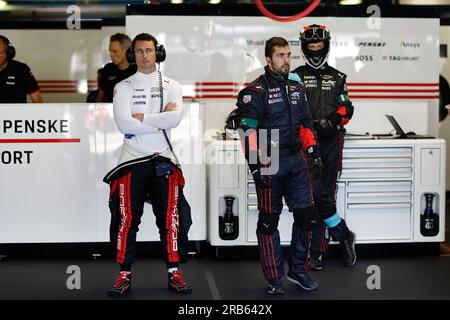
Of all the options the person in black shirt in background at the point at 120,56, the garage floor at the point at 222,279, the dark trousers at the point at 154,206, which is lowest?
the garage floor at the point at 222,279

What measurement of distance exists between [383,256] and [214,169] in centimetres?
155

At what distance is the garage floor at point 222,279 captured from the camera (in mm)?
5398

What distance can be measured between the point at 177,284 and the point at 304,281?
0.85m

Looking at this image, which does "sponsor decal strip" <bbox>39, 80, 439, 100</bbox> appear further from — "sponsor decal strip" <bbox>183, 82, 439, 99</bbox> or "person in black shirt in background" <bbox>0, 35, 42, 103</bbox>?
"person in black shirt in background" <bbox>0, 35, 42, 103</bbox>

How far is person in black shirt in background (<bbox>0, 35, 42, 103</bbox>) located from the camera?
6.88 m

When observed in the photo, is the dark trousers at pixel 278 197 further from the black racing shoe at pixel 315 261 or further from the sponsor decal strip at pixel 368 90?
Result: the sponsor decal strip at pixel 368 90

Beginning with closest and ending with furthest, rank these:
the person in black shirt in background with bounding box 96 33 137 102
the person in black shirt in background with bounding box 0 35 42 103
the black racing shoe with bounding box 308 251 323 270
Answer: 1. the black racing shoe with bounding box 308 251 323 270
2. the person in black shirt in background with bounding box 0 35 42 103
3. the person in black shirt in background with bounding box 96 33 137 102

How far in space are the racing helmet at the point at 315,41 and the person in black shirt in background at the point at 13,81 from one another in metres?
2.36

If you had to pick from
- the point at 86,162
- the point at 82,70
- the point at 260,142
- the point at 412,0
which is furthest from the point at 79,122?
the point at 412,0

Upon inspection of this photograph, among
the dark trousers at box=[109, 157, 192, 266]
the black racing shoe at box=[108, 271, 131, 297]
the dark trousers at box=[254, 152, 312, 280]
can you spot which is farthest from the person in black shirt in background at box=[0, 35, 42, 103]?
the dark trousers at box=[254, 152, 312, 280]

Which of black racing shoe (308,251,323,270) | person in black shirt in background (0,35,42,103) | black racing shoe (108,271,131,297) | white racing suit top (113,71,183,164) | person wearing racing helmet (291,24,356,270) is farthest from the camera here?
person in black shirt in background (0,35,42,103)

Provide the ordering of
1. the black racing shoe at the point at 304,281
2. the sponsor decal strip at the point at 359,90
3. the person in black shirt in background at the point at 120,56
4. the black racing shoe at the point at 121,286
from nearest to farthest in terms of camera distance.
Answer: the black racing shoe at the point at 121,286, the black racing shoe at the point at 304,281, the person in black shirt in background at the point at 120,56, the sponsor decal strip at the point at 359,90

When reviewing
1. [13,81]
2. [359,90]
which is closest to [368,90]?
[359,90]

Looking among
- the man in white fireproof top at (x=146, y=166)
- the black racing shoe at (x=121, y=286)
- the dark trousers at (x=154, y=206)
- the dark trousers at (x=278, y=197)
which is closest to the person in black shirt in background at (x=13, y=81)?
the man in white fireproof top at (x=146, y=166)
